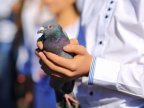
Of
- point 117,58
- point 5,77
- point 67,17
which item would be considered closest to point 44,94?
point 67,17

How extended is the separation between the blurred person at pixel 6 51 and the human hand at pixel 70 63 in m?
1.64

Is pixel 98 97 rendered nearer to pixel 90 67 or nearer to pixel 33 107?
pixel 90 67

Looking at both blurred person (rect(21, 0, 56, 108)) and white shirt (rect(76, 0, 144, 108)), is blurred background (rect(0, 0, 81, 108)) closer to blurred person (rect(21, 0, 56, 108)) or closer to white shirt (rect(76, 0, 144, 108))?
blurred person (rect(21, 0, 56, 108))

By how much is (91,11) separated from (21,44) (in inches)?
55.8

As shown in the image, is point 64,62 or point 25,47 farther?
point 25,47

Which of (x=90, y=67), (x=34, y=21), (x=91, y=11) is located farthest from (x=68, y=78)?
(x=34, y=21)

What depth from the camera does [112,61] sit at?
1.27 metres

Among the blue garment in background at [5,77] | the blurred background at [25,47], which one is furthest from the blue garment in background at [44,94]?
the blue garment in background at [5,77]

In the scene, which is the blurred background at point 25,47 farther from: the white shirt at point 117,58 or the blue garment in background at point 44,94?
the white shirt at point 117,58

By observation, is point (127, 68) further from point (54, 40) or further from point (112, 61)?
point (54, 40)

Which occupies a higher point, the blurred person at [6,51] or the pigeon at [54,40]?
the pigeon at [54,40]

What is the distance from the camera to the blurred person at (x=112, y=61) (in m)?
1.23

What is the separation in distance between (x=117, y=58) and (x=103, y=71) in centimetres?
6

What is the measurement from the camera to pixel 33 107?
270cm
